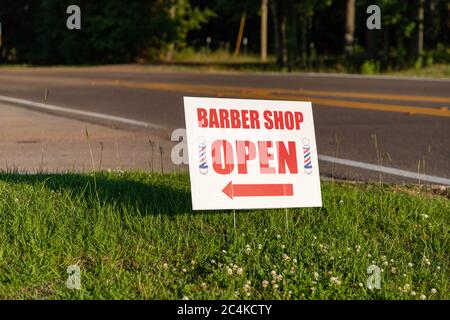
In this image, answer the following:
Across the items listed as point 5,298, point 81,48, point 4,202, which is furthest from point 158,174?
point 81,48

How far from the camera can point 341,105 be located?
52.0 ft

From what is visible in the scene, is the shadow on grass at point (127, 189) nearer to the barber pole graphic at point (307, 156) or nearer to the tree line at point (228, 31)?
the barber pole graphic at point (307, 156)

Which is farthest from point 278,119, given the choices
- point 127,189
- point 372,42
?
point 372,42

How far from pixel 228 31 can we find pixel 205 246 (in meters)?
54.1

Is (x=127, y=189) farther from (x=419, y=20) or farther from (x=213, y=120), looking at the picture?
(x=419, y=20)

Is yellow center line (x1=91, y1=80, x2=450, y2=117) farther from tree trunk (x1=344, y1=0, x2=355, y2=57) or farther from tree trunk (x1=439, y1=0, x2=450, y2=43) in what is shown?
tree trunk (x1=439, y1=0, x2=450, y2=43)

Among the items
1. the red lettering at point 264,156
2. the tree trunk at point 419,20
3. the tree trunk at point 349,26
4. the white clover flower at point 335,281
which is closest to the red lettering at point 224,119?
the red lettering at point 264,156

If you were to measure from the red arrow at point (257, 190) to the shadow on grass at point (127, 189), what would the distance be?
729 mm

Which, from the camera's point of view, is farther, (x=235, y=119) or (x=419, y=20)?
(x=419, y=20)

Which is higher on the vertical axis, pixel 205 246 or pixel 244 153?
pixel 244 153

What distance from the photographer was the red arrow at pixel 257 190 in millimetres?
5484

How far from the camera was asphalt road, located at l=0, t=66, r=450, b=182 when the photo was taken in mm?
9852

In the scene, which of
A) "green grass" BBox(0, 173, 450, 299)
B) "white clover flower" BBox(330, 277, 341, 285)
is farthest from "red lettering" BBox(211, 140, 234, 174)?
"white clover flower" BBox(330, 277, 341, 285)
